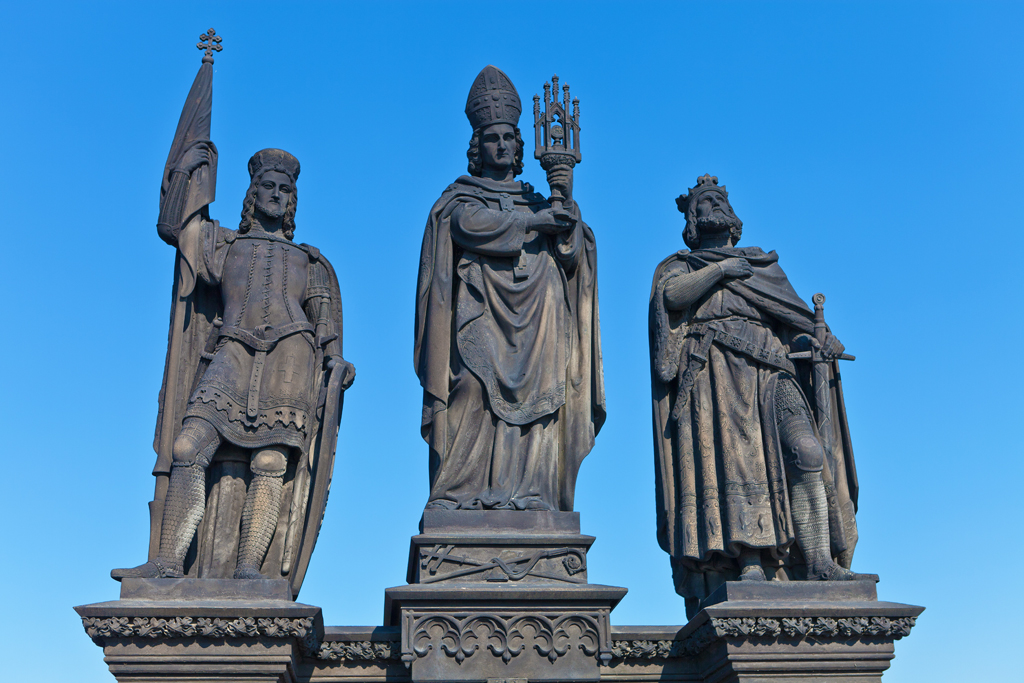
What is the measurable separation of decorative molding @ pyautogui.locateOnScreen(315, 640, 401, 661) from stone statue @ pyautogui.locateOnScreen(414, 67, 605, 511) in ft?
4.34

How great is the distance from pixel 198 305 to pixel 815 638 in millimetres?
6637

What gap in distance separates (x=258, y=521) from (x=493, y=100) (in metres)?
4.91

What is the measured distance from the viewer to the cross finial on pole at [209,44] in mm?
13680

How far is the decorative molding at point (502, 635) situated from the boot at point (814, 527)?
7.45ft

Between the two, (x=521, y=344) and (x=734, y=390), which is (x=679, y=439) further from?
(x=521, y=344)

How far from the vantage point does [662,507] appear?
12641 millimetres

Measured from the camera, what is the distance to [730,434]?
40.9 ft

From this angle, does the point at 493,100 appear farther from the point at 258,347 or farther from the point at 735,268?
the point at 258,347

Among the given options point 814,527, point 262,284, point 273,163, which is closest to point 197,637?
point 262,284

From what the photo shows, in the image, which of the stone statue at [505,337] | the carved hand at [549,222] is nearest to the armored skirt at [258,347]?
the stone statue at [505,337]

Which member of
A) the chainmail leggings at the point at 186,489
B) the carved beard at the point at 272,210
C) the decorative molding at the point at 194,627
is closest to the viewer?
the decorative molding at the point at 194,627

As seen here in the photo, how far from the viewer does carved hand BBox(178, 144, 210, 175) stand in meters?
12.8

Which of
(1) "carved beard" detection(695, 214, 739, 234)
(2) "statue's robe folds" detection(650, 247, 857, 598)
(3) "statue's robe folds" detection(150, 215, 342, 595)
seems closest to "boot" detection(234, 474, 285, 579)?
(3) "statue's robe folds" detection(150, 215, 342, 595)

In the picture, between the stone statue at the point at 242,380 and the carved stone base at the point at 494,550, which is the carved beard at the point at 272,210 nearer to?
the stone statue at the point at 242,380
